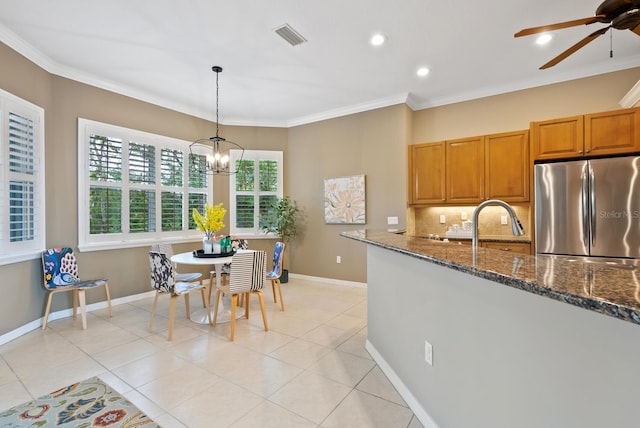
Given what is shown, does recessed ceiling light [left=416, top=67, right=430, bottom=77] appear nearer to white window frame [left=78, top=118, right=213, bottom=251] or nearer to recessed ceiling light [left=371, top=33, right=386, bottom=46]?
recessed ceiling light [left=371, top=33, right=386, bottom=46]

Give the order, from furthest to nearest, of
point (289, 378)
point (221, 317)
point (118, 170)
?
point (118, 170)
point (221, 317)
point (289, 378)

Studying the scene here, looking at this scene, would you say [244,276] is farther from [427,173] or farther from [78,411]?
[427,173]

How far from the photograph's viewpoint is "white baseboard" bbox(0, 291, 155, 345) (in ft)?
9.77

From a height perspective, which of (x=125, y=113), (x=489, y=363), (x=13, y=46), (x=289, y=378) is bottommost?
(x=289, y=378)

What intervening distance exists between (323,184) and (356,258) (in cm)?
143

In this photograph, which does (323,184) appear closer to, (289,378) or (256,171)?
(256,171)

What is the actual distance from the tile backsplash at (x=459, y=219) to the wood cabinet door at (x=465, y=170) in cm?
34

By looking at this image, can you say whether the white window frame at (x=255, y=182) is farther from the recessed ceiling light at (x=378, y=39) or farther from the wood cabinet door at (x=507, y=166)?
the wood cabinet door at (x=507, y=166)

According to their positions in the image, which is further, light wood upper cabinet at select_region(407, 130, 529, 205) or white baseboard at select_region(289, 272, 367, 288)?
white baseboard at select_region(289, 272, 367, 288)

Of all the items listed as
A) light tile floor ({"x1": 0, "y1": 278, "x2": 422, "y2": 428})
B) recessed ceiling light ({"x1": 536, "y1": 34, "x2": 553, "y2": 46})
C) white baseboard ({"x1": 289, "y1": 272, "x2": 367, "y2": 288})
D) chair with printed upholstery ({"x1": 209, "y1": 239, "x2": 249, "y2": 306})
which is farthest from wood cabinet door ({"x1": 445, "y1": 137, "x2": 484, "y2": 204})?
chair with printed upholstery ({"x1": 209, "y1": 239, "x2": 249, "y2": 306})

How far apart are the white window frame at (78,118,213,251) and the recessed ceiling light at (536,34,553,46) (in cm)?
490

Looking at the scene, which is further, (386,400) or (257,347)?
(257,347)

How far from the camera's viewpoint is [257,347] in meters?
2.82

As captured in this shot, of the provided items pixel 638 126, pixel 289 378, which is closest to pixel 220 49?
pixel 289 378
